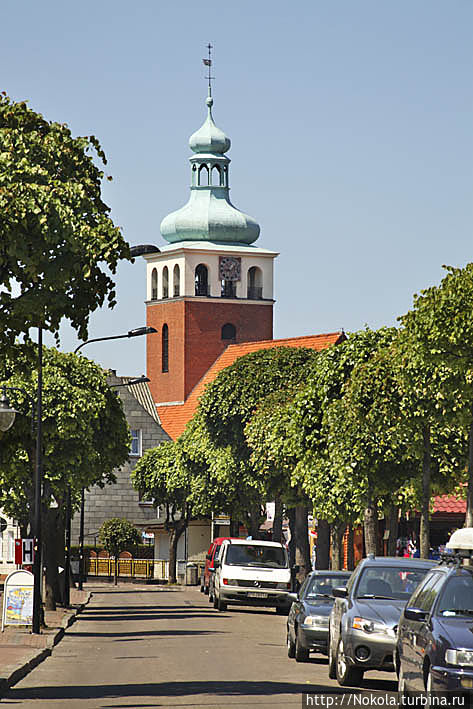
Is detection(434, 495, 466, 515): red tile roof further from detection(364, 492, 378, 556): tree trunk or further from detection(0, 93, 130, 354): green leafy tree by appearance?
detection(0, 93, 130, 354): green leafy tree

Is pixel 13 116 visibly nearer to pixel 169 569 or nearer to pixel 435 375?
pixel 435 375

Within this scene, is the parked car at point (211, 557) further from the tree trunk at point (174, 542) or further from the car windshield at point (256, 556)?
the tree trunk at point (174, 542)

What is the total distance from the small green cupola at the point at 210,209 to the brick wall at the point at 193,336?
645 centimetres

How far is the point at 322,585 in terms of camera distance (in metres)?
24.4

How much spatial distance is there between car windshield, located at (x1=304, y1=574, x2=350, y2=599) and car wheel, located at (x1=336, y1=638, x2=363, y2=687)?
16.0 ft

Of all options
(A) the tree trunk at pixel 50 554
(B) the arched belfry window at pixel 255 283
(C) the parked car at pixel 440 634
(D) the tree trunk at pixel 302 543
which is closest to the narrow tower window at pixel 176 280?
(B) the arched belfry window at pixel 255 283

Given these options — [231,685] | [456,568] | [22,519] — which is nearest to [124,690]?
[231,685]

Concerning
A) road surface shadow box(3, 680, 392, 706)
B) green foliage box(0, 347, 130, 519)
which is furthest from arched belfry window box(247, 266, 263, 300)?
road surface shadow box(3, 680, 392, 706)

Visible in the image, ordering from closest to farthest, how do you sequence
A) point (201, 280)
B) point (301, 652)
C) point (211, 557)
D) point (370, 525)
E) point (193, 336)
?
point (301, 652)
point (370, 525)
point (211, 557)
point (193, 336)
point (201, 280)

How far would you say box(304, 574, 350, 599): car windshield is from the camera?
24048 millimetres

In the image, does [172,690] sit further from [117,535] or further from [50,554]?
[117,535]

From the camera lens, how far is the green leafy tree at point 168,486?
74.5 meters

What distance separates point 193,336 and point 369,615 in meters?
99.4

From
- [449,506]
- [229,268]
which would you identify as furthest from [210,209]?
[449,506]
